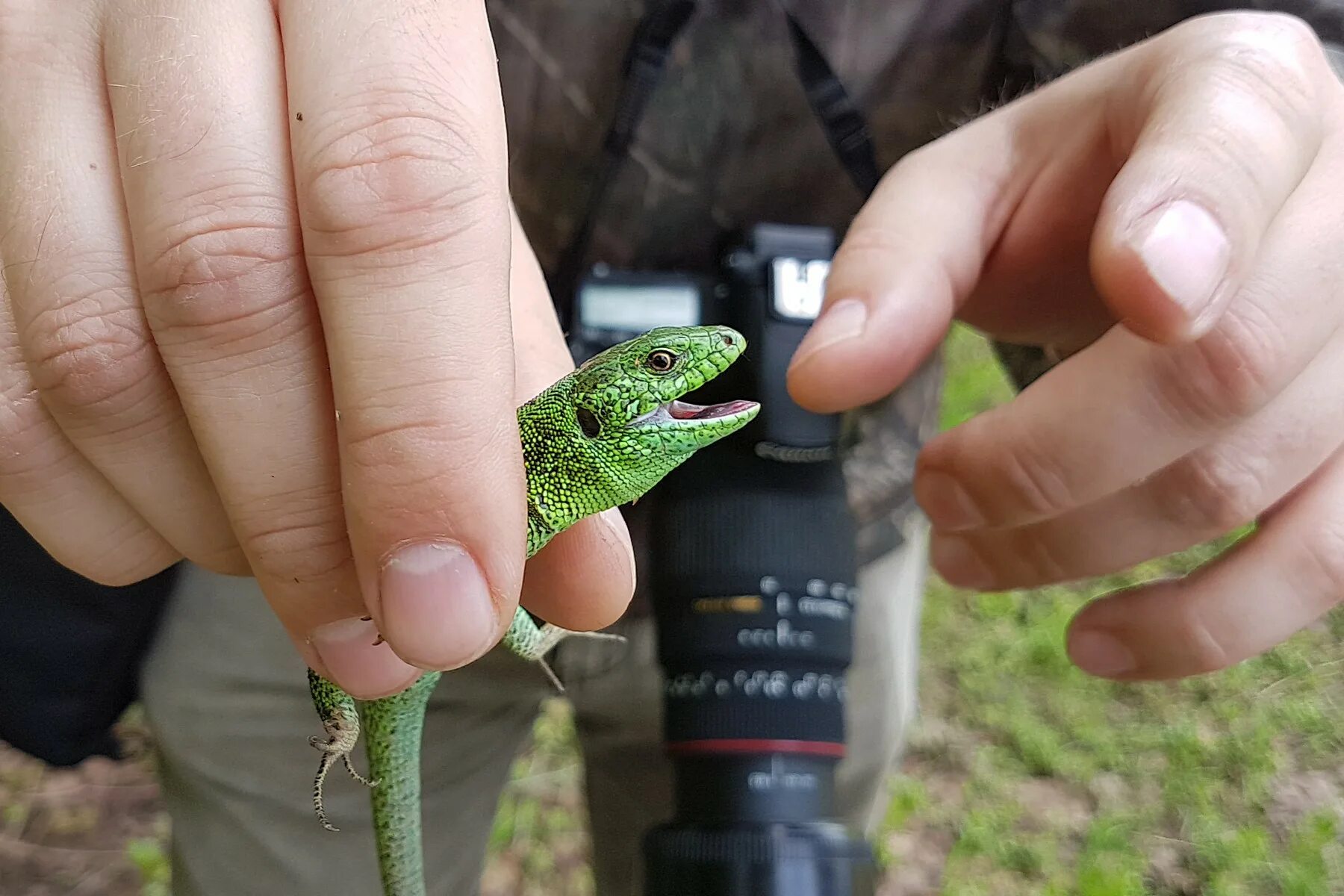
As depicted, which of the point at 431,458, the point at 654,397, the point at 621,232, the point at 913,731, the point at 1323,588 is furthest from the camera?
the point at 913,731

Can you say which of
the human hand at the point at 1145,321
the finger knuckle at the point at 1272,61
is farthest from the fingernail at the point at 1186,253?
the finger knuckle at the point at 1272,61

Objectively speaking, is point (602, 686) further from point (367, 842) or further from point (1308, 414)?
point (1308, 414)

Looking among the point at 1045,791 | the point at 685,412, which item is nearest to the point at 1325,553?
the point at 685,412

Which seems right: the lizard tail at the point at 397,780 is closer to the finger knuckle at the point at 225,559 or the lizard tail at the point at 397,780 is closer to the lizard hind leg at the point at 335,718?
the lizard hind leg at the point at 335,718

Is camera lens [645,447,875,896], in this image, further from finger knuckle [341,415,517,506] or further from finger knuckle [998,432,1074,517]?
finger knuckle [341,415,517,506]

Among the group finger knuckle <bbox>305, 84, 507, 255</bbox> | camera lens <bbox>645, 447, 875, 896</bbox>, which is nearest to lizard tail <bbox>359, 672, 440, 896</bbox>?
camera lens <bbox>645, 447, 875, 896</bbox>

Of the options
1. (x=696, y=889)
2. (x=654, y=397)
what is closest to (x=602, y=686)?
(x=696, y=889)
